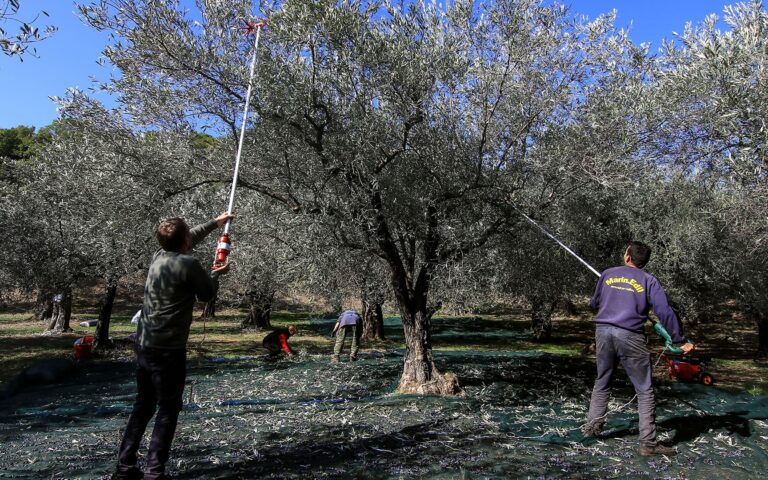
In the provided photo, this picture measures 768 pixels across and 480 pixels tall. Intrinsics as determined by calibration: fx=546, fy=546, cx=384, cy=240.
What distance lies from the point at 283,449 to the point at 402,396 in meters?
3.16

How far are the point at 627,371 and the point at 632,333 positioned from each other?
37 cm

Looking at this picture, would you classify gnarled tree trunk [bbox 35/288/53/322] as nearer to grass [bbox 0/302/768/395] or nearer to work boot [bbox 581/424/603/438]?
grass [bbox 0/302/768/395]

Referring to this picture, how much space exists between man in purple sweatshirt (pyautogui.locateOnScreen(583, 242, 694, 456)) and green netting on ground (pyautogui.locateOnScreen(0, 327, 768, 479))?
0.81ft

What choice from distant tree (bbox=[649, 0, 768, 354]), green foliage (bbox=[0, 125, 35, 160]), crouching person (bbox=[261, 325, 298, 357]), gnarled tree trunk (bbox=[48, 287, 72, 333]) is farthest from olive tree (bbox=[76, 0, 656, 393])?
green foliage (bbox=[0, 125, 35, 160])

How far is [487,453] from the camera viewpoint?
4840 mm

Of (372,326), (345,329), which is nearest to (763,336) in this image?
(372,326)

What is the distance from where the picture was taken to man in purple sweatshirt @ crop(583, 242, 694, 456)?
16.0ft

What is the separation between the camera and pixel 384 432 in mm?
5672

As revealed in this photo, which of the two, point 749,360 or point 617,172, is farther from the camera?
point 749,360

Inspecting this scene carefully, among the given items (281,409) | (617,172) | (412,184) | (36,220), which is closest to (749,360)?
(617,172)

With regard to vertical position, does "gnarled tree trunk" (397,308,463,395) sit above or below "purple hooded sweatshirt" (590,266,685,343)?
Result: below

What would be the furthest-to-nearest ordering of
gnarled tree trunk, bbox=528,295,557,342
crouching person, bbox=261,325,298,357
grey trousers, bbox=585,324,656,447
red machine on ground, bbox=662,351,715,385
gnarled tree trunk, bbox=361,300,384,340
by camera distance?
gnarled tree trunk, bbox=361,300,384,340 < gnarled tree trunk, bbox=528,295,557,342 < crouching person, bbox=261,325,298,357 < red machine on ground, bbox=662,351,715,385 < grey trousers, bbox=585,324,656,447

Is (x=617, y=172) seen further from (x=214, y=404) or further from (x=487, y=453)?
(x=214, y=404)

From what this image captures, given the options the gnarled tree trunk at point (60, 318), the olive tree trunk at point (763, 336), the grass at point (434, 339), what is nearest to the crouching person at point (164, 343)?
the grass at point (434, 339)
